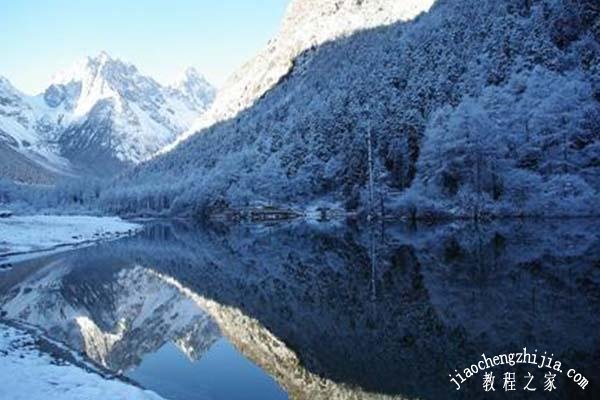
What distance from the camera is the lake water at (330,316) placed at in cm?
2044

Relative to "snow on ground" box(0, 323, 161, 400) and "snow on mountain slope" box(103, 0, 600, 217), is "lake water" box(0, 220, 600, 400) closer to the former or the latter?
"snow on ground" box(0, 323, 161, 400)

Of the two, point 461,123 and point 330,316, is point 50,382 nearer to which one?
point 330,316

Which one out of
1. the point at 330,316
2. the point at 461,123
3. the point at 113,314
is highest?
the point at 461,123

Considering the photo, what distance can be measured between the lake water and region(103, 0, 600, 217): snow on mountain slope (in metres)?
47.6

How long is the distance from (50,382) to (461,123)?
10658 centimetres

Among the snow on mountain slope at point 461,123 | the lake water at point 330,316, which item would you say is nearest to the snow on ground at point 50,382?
the lake water at point 330,316

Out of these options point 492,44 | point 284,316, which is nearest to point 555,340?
point 284,316

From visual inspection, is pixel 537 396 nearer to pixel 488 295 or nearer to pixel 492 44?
pixel 488 295

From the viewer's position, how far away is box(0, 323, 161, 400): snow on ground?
1684cm

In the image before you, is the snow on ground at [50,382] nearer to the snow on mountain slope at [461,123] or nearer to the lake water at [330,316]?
the lake water at [330,316]

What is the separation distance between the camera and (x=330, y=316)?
98.9 ft

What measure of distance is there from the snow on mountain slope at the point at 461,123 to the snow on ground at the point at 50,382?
82593 millimetres

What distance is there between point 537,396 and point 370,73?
5960 inches

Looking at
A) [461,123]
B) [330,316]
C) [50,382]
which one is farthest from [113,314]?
[461,123]
